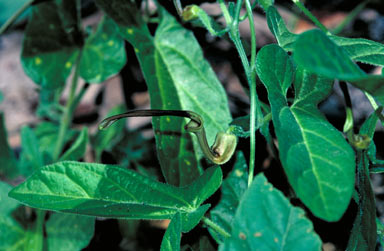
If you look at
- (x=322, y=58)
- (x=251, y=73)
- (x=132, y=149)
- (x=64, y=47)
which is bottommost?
(x=132, y=149)

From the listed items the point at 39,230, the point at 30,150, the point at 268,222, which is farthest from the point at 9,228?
the point at 268,222

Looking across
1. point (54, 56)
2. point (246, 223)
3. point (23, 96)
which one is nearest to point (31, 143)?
point (54, 56)

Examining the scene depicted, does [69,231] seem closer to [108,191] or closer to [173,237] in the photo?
[108,191]

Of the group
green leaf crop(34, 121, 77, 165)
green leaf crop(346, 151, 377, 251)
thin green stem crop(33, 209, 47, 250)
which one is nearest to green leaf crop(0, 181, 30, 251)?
thin green stem crop(33, 209, 47, 250)

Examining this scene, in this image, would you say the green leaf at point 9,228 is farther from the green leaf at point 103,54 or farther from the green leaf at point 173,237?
the green leaf at point 173,237

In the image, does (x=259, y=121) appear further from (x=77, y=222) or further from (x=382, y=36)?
(x=382, y=36)

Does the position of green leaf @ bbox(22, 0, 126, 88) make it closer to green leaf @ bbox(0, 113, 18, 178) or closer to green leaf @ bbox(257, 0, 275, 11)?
green leaf @ bbox(0, 113, 18, 178)

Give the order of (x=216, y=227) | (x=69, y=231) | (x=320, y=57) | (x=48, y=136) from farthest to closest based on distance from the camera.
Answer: (x=48, y=136)
(x=69, y=231)
(x=216, y=227)
(x=320, y=57)
